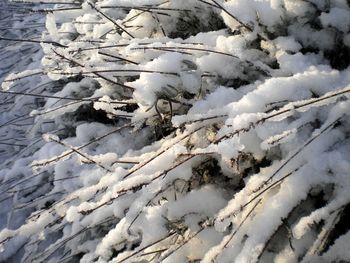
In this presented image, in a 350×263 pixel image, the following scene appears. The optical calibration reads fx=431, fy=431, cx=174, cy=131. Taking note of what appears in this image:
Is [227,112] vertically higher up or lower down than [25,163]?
higher up

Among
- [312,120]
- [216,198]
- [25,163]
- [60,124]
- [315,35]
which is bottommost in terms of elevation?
[25,163]

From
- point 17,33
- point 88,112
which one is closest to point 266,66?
point 88,112

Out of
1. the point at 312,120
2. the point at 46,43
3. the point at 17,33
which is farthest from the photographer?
the point at 17,33

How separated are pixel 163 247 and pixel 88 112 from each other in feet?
3.47

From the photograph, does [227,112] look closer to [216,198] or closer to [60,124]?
[216,198]

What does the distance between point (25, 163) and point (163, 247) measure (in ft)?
4.14

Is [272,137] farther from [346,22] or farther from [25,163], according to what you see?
[25,163]

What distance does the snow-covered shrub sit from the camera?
1.03 meters

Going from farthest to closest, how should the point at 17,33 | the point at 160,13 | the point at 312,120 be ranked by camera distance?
the point at 17,33 < the point at 160,13 < the point at 312,120

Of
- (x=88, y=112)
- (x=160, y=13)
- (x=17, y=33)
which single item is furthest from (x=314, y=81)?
(x=17, y=33)

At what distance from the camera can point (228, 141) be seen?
104 cm

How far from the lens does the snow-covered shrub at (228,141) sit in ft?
3.38

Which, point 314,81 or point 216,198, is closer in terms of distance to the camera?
point 314,81

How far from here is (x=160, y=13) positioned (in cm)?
167
